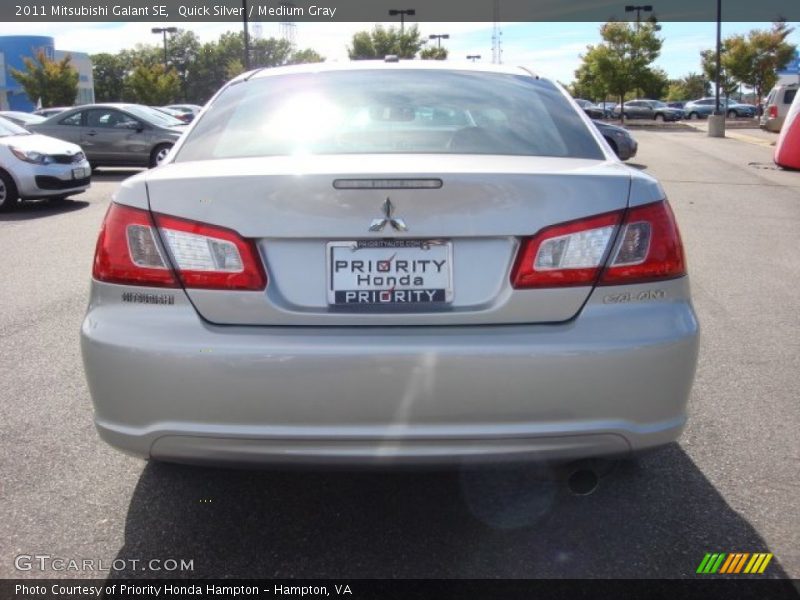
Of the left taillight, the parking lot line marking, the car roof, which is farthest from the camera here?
the parking lot line marking

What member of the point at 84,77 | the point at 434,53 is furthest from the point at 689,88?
the point at 84,77

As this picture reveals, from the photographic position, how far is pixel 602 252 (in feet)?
8.54

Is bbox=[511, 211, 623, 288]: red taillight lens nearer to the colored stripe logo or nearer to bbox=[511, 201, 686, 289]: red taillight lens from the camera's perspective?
bbox=[511, 201, 686, 289]: red taillight lens

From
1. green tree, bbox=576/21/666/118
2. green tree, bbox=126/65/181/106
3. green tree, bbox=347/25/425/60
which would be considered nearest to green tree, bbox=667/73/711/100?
green tree, bbox=347/25/425/60

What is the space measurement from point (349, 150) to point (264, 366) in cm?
88

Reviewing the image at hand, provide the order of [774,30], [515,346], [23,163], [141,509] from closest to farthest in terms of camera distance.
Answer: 1. [515,346]
2. [141,509]
3. [23,163]
4. [774,30]

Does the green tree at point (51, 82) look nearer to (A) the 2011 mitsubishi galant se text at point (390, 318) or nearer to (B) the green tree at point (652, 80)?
(B) the green tree at point (652, 80)

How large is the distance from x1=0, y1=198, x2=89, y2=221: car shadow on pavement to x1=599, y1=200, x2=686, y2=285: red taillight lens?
417 inches

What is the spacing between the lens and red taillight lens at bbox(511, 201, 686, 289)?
254 centimetres

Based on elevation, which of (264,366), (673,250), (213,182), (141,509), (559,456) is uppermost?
(213,182)

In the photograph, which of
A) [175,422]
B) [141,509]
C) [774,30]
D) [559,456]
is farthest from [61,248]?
[774,30]

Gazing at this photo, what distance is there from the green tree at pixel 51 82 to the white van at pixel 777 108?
36647 mm

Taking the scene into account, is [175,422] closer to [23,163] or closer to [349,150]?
[349,150]

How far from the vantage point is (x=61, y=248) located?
8.99m
